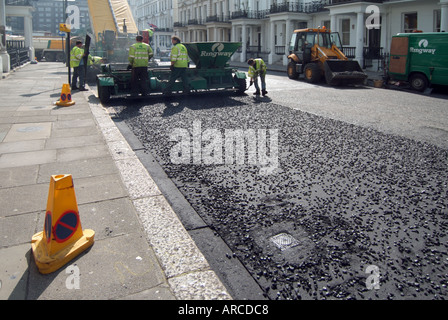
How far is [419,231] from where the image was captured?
3.89 metres

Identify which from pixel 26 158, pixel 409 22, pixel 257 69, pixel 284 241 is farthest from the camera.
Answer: pixel 409 22

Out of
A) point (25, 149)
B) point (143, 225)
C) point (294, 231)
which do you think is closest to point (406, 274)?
point (294, 231)

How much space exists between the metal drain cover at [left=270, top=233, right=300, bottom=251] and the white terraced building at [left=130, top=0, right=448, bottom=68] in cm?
2131

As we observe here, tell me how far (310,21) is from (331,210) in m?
A: 32.2

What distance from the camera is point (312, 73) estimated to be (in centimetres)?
1947

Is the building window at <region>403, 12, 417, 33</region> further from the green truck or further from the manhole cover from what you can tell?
the manhole cover

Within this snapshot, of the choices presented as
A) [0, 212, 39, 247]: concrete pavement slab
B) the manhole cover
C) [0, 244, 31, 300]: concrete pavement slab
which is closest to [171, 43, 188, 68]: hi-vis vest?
the manhole cover

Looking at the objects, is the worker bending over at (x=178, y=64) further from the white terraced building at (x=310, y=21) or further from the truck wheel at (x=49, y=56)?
the truck wheel at (x=49, y=56)

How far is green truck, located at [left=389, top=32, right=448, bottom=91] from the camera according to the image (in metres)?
15.4

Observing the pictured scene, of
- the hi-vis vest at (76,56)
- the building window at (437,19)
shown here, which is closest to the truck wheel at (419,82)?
the building window at (437,19)

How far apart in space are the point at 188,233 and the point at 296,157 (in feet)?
9.87

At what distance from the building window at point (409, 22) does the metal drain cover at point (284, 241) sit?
83.5ft

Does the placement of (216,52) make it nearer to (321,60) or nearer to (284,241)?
(321,60)

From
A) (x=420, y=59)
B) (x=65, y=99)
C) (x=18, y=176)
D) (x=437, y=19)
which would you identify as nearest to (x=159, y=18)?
(x=437, y=19)
